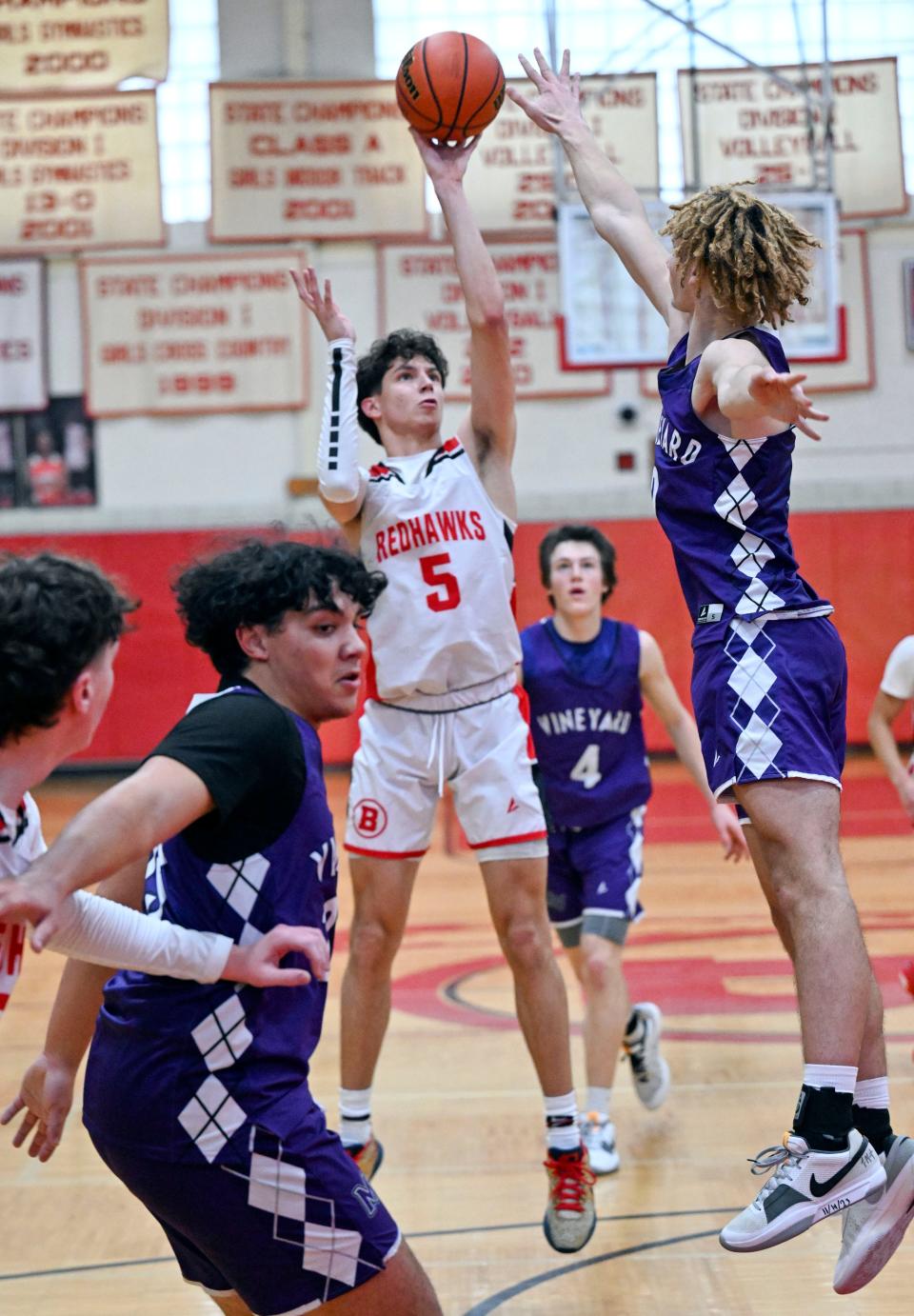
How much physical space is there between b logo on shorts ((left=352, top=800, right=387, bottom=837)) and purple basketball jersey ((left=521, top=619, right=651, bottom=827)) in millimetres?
1159

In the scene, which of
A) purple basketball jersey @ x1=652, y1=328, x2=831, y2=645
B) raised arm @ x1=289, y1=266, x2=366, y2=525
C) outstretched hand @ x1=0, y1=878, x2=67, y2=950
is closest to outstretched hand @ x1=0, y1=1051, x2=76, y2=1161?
outstretched hand @ x1=0, y1=878, x2=67, y2=950

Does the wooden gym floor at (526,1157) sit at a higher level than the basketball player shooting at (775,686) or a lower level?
lower

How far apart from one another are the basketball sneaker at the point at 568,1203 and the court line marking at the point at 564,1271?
53mm

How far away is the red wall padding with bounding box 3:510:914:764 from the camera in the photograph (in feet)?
48.0

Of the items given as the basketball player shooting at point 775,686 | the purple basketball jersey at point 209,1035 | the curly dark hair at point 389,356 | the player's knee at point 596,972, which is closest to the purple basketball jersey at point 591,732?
the player's knee at point 596,972

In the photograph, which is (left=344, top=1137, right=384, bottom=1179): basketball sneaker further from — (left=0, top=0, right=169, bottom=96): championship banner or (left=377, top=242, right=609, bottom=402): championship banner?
(left=0, top=0, right=169, bottom=96): championship banner

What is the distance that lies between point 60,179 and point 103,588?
13793 millimetres

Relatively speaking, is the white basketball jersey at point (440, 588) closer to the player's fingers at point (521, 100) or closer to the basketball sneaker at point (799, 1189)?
the player's fingers at point (521, 100)

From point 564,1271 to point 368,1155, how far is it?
2.43 feet

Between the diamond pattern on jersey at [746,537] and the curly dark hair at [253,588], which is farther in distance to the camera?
the diamond pattern on jersey at [746,537]

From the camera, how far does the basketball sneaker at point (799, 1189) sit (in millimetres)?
2801

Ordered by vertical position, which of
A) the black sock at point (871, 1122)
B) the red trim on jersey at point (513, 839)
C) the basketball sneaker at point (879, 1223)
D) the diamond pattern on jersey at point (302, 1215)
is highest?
the red trim on jersey at point (513, 839)

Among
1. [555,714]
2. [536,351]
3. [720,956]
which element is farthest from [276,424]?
[555,714]

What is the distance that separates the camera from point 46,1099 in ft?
8.34
